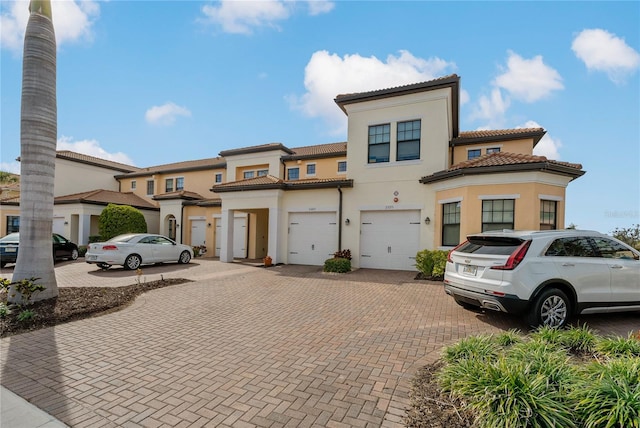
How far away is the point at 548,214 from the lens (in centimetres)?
1023

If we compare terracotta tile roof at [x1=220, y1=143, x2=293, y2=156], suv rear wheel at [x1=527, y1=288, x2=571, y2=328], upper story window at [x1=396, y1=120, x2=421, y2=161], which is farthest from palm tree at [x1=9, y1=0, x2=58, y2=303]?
terracotta tile roof at [x1=220, y1=143, x2=293, y2=156]

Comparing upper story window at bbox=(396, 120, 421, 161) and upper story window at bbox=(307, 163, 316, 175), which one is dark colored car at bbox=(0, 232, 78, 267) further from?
upper story window at bbox=(396, 120, 421, 161)

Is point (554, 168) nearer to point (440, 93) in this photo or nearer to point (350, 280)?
point (440, 93)

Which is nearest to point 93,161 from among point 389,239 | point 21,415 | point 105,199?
point 105,199

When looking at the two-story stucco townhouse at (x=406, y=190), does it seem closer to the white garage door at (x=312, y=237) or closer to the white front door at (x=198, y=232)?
the white garage door at (x=312, y=237)

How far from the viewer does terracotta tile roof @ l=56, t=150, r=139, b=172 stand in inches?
950

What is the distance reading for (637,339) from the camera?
13.8 ft

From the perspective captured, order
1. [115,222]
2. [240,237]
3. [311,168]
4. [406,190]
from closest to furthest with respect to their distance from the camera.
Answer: [406,190] < [240,237] < [115,222] < [311,168]

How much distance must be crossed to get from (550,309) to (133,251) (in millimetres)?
13694

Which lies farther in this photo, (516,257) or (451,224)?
(451,224)

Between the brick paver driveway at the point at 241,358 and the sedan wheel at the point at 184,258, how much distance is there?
7073mm

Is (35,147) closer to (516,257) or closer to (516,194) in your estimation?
(516,257)

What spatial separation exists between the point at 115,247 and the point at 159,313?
749 cm

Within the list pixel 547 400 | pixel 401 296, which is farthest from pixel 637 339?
pixel 401 296
